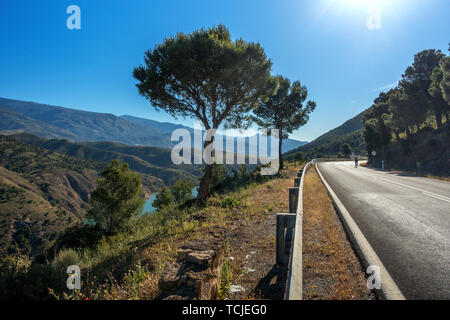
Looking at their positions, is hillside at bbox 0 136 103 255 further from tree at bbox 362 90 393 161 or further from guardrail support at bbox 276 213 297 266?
tree at bbox 362 90 393 161

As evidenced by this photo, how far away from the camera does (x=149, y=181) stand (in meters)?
166

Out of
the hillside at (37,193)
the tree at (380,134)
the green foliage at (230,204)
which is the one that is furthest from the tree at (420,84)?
the hillside at (37,193)

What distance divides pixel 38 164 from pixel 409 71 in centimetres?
18875

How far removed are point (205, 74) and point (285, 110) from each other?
16313 mm

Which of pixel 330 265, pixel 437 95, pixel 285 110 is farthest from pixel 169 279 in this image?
pixel 437 95

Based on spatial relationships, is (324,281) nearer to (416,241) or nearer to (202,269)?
(202,269)

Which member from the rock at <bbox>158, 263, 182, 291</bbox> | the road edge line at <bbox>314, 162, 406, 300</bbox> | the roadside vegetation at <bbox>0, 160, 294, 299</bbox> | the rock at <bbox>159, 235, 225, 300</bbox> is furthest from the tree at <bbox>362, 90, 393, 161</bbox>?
the rock at <bbox>158, 263, 182, 291</bbox>

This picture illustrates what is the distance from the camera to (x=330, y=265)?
349 centimetres

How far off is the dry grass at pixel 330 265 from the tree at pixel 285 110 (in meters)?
20.2

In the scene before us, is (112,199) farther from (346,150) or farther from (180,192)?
(346,150)

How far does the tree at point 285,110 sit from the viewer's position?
25.3 meters

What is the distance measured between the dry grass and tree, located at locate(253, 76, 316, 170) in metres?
20.2

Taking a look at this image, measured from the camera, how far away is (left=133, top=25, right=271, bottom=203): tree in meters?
11.3
